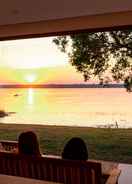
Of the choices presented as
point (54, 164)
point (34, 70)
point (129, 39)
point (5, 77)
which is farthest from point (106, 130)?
point (54, 164)

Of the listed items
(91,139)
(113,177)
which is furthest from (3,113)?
(113,177)

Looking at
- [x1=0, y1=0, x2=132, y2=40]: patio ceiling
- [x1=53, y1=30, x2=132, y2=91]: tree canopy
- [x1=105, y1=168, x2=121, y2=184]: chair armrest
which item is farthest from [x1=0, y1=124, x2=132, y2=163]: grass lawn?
[x1=105, y1=168, x2=121, y2=184]: chair armrest

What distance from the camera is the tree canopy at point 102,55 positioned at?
18.2 feet

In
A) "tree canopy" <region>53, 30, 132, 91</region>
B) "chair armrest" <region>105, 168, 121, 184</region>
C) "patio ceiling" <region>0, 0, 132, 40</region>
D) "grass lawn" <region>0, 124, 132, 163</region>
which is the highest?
"patio ceiling" <region>0, 0, 132, 40</region>

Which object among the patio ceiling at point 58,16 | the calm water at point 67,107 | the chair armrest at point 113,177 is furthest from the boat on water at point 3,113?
the chair armrest at point 113,177

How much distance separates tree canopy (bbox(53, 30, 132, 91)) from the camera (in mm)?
5555

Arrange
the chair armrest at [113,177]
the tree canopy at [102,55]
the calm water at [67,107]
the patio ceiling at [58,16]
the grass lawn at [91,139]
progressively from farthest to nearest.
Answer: the calm water at [67,107], the grass lawn at [91,139], the tree canopy at [102,55], the patio ceiling at [58,16], the chair armrest at [113,177]

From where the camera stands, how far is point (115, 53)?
5.64 metres

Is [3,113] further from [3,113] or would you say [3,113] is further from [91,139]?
[91,139]

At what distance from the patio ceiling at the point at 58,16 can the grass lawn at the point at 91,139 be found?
139 inches

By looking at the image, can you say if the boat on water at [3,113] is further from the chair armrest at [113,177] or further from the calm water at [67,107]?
the chair armrest at [113,177]

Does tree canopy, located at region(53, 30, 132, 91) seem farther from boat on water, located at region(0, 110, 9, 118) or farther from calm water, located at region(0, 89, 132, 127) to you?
boat on water, located at region(0, 110, 9, 118)

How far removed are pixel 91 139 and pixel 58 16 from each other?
18.0 ft

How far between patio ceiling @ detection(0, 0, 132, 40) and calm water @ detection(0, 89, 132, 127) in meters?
3.91
